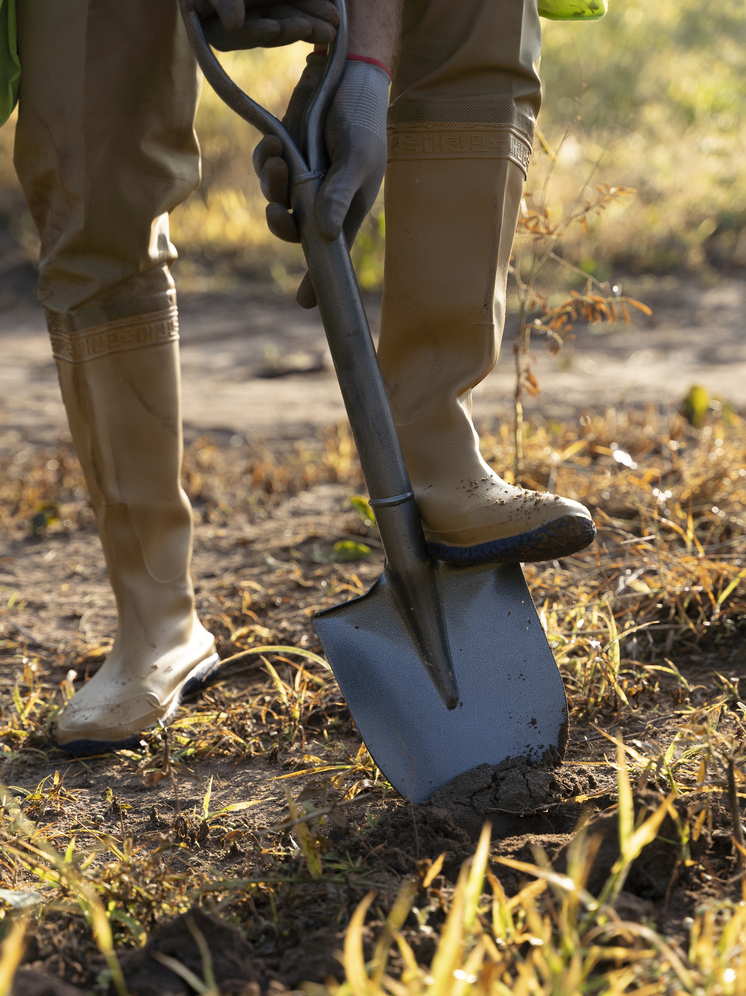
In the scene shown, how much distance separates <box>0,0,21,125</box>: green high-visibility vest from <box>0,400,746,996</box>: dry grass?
114cm

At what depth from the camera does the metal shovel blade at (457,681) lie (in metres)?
1.34

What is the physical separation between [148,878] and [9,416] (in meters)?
3.48

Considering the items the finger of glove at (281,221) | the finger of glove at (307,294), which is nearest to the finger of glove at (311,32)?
the finger of glove at (281,221)

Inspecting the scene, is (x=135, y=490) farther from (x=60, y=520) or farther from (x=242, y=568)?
(x=60, y=520)

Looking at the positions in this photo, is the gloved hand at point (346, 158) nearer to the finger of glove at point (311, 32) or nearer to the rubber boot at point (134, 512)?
the finger of glove at point (311, 32)

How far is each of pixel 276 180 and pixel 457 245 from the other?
0.33 meters

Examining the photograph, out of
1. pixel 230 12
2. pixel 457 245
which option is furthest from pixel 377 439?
pixel 230 12

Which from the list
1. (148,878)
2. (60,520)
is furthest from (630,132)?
(148,878)

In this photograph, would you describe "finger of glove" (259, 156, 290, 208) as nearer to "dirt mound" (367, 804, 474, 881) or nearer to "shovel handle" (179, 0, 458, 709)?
"shovel handle" (179, 0, 458, 709)

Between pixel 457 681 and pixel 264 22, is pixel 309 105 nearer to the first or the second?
pixel 264 22

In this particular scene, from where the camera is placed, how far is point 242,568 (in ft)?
8.11

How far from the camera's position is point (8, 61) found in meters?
1.54

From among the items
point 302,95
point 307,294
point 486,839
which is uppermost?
point 302,95

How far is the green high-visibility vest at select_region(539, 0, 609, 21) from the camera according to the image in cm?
164
